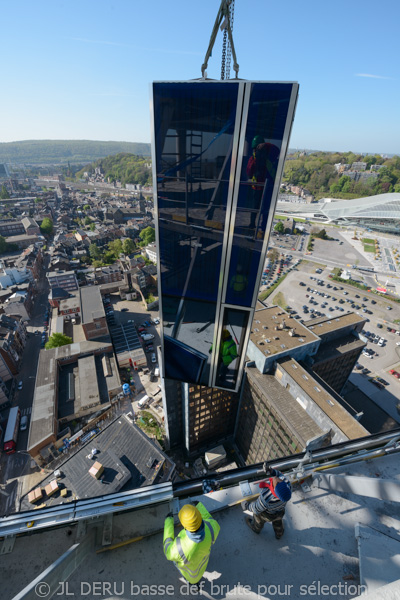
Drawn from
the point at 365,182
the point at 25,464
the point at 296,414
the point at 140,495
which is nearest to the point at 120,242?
the point at 25,464

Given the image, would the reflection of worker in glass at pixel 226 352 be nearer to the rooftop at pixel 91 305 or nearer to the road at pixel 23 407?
the road at pixel 23 407

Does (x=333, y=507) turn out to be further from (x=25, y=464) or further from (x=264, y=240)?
(x=25, y=464)

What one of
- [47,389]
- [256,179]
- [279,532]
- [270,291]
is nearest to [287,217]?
[270,291]

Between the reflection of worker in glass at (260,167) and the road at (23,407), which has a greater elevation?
the reflection of worker in glass at (260,167)

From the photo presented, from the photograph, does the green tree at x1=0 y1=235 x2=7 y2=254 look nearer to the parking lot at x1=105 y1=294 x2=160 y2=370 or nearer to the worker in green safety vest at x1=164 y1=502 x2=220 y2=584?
the parking lot at x1=105 y1=294 x2=160 y2=370

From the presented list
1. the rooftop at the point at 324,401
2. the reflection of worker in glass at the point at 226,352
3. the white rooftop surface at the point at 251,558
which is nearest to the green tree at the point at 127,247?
the rooftop at the point at 324,401
